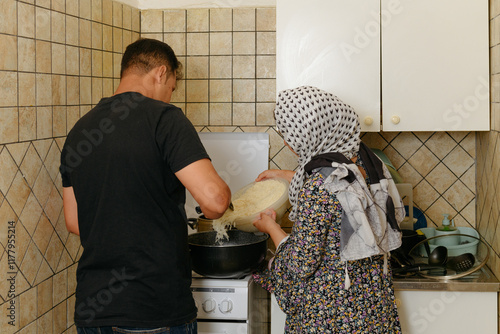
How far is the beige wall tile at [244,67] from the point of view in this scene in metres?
2.56

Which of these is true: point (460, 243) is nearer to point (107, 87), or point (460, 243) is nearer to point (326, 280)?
point (326, 280)

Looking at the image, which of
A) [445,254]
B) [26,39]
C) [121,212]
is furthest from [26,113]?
[445,254]

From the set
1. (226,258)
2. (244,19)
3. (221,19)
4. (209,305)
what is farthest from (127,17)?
(209,305)

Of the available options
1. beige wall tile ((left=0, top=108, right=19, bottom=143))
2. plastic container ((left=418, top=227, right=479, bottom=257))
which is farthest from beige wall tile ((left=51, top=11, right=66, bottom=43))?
plastic container ((left=418, top=227, right=479, bottom=257))

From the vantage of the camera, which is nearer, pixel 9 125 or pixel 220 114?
pixel 9 125

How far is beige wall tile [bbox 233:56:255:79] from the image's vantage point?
2559 millimetres

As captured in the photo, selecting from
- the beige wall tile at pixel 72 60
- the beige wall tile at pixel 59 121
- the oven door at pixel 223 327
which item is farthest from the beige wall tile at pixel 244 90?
the oven door at pixel 223 327

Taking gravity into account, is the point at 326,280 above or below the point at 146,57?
below

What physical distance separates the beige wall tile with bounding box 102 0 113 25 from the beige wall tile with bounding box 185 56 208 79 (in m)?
0.45

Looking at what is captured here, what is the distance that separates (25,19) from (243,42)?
1141 millimetres

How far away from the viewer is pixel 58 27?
1807 millimetres

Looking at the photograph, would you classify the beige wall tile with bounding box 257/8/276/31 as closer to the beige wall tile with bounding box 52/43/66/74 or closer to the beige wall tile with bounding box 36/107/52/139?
the beige wall tile with bounding box 52/43/66/74

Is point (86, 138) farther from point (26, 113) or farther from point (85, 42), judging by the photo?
point (85, 42)

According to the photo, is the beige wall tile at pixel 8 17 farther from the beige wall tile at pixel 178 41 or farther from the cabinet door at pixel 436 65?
the cabinet door at pixel 436 65
